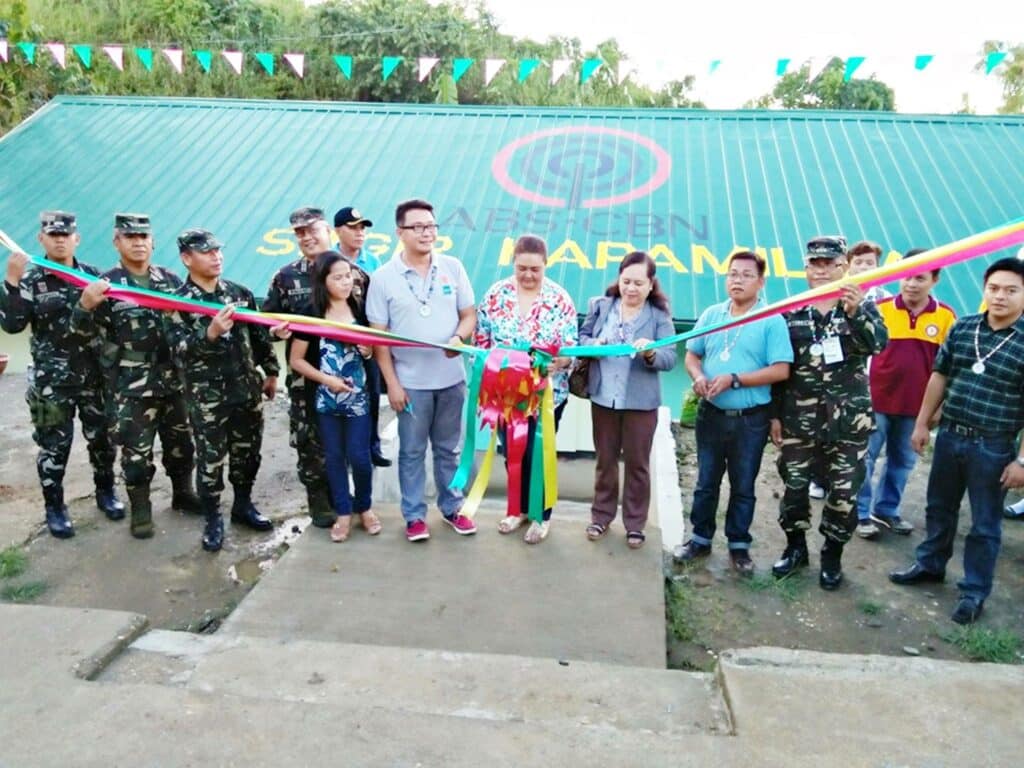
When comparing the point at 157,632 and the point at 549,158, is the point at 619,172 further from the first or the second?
the point at 157,632

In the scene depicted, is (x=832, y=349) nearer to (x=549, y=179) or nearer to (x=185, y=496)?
(x=185, y=496)

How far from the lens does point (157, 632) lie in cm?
294

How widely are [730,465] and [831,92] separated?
26.2 meters

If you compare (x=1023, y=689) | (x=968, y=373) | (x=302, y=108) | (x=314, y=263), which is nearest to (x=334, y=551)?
(x=314, y=263)

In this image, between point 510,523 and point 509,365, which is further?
point 510,523

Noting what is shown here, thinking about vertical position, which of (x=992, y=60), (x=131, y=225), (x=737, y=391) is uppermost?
(x=992, y=60)

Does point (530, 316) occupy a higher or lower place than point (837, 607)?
higher

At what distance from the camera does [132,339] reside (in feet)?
13.5

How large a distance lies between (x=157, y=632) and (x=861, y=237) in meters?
6.97

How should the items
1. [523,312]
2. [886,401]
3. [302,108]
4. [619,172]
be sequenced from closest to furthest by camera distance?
[523,312] → [886,401] → [619,172] → [302,108]

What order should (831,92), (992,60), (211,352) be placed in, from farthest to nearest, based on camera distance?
(831,92), (992,60), (211,352)

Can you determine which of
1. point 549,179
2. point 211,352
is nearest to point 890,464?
point 211,352

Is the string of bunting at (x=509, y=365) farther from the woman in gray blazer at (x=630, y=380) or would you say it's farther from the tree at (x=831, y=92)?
the tree at (x=831, y=92)

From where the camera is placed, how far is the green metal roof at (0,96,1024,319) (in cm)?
758
